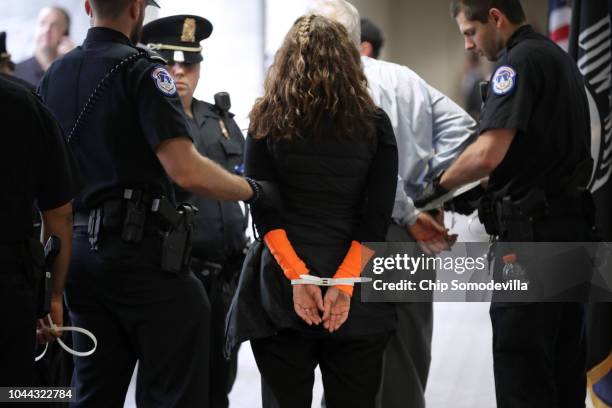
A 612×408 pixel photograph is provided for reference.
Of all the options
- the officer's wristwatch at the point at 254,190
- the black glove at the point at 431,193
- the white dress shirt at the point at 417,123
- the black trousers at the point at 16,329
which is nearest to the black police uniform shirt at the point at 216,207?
the white dress shirt at the point at 417,123

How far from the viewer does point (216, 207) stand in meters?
3.34

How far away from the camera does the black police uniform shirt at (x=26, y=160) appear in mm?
1944

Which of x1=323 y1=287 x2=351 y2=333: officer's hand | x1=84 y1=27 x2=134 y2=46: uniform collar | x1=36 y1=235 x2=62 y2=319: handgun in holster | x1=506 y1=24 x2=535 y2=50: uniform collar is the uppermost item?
x1=84 y1=27 x2=134 y2=46: uniform collar

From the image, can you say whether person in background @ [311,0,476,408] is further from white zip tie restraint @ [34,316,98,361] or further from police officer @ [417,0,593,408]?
white zip tie restraint @ [34,316,98,361]

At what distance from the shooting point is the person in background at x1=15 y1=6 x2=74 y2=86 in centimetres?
414

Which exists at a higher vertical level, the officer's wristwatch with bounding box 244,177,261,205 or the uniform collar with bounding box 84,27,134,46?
the uniform collar with bounding box 84,27,134,46

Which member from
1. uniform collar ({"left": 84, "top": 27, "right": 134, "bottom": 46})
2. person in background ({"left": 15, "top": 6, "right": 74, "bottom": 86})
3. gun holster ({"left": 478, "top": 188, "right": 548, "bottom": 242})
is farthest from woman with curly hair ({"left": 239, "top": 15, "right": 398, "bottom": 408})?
person in background ({"left": 15, "top": 6, "right": 74, "bottom": 86})

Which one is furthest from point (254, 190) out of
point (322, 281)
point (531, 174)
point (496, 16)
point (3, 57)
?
point (3, 57)

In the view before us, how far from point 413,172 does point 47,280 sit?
153cm

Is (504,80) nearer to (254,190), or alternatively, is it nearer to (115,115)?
(254,190)

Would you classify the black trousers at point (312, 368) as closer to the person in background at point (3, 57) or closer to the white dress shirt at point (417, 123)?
the white dress shirt at point (417, 123)

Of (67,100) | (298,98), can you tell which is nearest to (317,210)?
(298,98)

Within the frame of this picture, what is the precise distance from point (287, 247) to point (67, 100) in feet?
2.26

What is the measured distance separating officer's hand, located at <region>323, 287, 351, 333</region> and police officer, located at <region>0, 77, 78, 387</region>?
0.72 m
